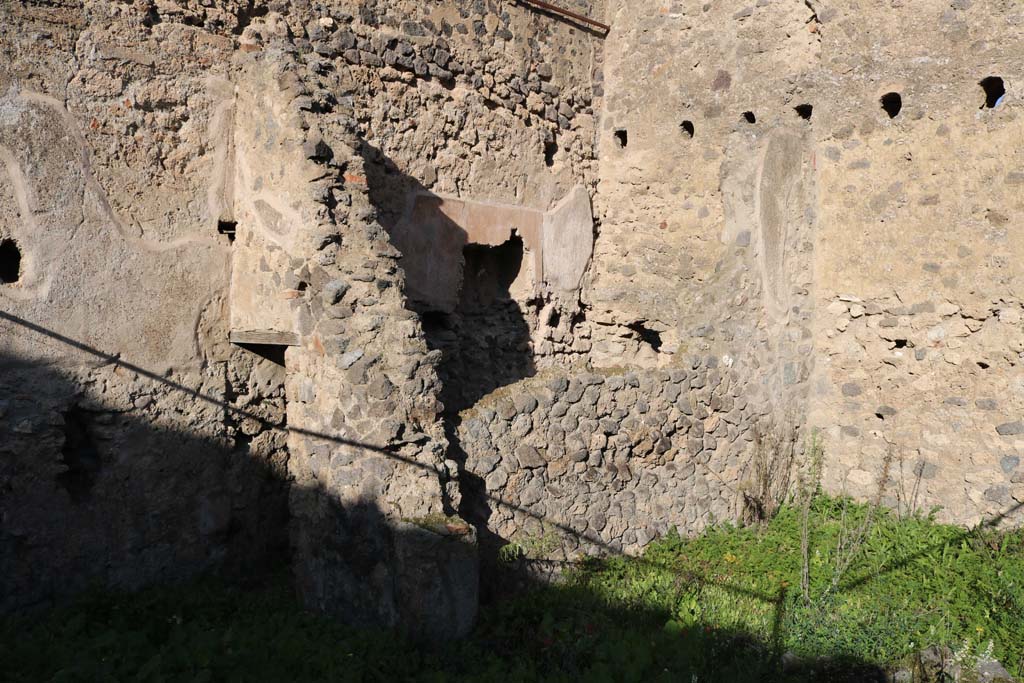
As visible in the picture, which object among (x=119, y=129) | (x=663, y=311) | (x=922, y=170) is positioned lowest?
(x=663, y=311)

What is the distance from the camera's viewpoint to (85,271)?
15.8 ft

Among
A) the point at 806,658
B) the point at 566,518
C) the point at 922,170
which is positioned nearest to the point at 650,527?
the point at 566,518

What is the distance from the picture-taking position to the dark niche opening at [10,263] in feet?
15.2

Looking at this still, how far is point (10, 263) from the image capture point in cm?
470

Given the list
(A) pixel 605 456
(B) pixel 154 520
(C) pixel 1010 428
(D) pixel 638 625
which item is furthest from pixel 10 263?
(C) pixel 1010 428

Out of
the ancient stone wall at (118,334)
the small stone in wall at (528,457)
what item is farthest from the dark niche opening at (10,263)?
the small stone in wall at (528,457)

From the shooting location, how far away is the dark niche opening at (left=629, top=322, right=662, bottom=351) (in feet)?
25.8

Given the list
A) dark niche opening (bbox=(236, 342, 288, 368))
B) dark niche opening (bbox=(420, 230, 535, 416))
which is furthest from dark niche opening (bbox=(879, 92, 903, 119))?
→ dark niche opening (bbox=(236, 342, 288, 368))

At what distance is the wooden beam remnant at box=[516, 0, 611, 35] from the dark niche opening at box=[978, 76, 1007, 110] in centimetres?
330

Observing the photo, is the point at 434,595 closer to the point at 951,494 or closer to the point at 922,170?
the point at 951,494

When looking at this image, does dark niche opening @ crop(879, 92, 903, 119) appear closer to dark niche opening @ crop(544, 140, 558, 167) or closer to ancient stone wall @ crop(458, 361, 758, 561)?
ancient stone wall @ crop(458, 361, 758, 561)

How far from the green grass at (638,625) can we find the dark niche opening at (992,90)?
123 inches

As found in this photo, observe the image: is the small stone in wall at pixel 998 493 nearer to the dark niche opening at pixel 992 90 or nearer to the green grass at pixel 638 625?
the green grass at pixel 638 625

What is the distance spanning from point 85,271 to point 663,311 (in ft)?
15.0
